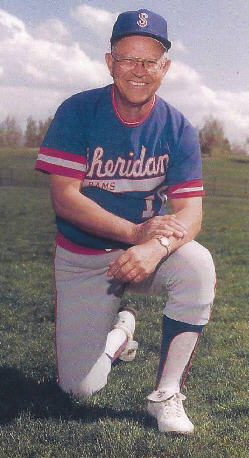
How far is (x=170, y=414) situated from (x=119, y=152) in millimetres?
1571

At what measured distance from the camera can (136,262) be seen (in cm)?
330

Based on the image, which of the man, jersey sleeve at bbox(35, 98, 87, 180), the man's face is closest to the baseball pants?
the man

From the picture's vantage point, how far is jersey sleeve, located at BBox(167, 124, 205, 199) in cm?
385

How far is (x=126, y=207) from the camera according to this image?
400 cm

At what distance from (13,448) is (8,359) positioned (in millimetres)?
1503

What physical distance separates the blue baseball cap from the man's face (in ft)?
0.12

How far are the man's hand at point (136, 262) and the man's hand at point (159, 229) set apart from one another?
0.10 meters

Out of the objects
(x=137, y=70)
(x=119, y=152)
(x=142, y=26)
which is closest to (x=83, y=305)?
(x=119, y=152)

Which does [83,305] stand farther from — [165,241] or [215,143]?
[215,143]

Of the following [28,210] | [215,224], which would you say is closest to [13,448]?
[215,224]

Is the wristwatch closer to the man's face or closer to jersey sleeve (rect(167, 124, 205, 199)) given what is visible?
jersey sleeve (rect(167, 124, 205, 199))

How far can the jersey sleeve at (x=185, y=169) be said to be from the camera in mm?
3846

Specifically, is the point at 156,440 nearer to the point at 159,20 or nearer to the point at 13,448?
the point at 13,448

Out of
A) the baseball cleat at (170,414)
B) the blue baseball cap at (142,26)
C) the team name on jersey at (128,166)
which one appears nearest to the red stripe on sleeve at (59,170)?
the team name on jersey at (128,166)
